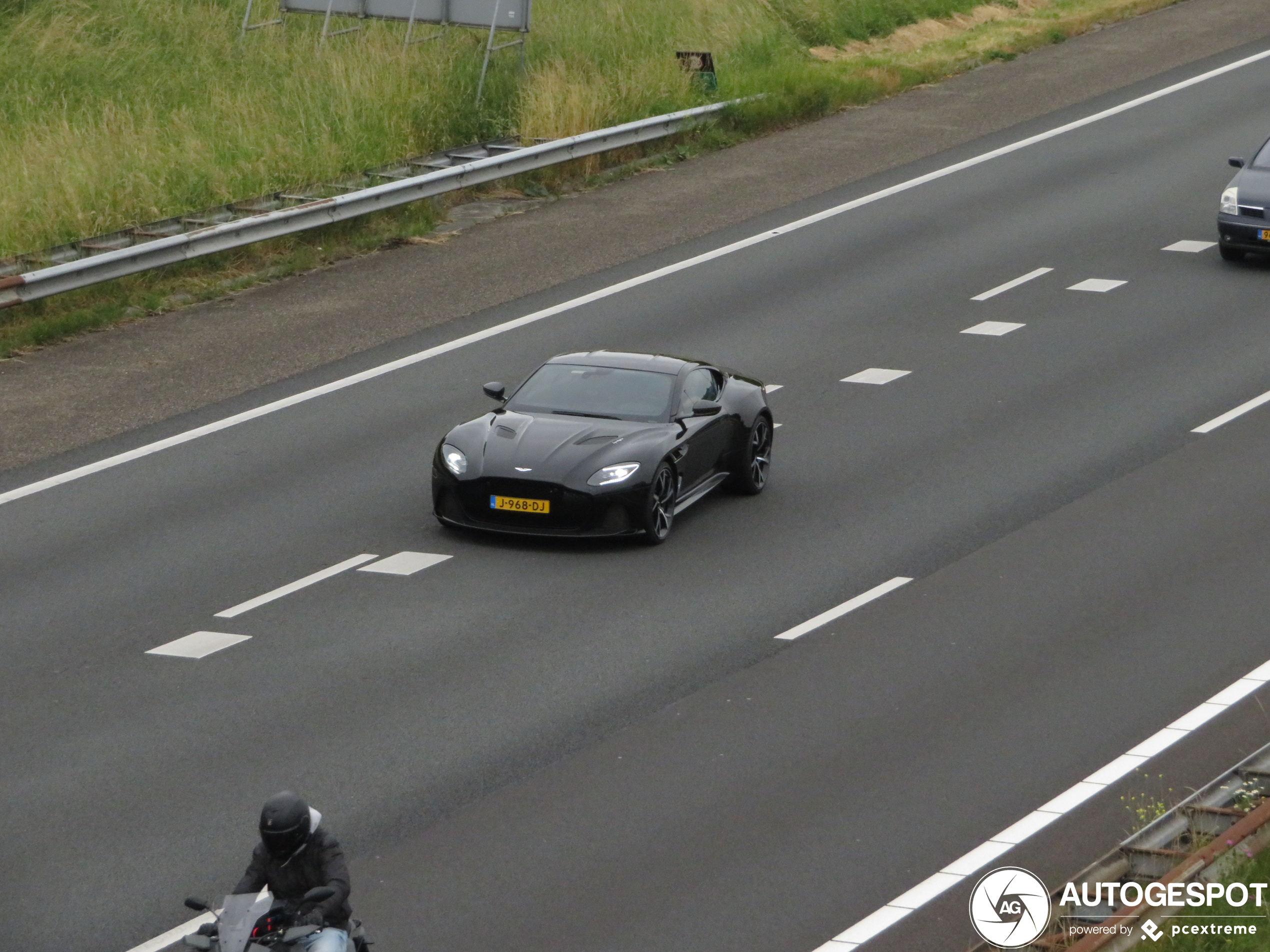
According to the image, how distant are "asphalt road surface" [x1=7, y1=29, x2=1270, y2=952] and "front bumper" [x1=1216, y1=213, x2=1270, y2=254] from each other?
1700 millimetres

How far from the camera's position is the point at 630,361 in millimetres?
16188

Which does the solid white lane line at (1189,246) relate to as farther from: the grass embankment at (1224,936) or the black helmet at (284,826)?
the black helmet at (284,826)

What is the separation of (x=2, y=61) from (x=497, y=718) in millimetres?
22972

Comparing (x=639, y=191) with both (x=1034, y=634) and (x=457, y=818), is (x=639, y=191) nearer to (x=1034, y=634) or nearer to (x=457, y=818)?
(x=1034, y=634)

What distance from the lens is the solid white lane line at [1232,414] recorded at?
1766 centimetres

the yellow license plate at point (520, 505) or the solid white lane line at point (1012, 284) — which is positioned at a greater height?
the yellow license plate at point (520, 505)

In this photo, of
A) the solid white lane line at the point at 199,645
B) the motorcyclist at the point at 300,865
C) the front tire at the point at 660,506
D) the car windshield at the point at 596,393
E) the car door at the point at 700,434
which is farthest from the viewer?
the car windshield at the point at 596,393

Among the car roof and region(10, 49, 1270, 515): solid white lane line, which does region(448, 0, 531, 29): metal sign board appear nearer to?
region(10, 49, 1270, 515): solid white lane line

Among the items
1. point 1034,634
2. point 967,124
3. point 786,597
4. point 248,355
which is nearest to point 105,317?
point 248,355

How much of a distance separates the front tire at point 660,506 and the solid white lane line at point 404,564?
1457 millimetres

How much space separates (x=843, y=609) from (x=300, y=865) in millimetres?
6247

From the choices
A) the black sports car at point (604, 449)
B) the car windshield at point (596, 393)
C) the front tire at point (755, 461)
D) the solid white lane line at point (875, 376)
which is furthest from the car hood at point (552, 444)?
the solid white lane line at point (875, 376)

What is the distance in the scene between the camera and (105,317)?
21.0 m

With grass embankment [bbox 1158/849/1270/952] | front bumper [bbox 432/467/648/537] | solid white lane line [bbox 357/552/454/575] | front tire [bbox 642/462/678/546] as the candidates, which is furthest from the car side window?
grass embankment [bbox 1158/849/1270/952]
